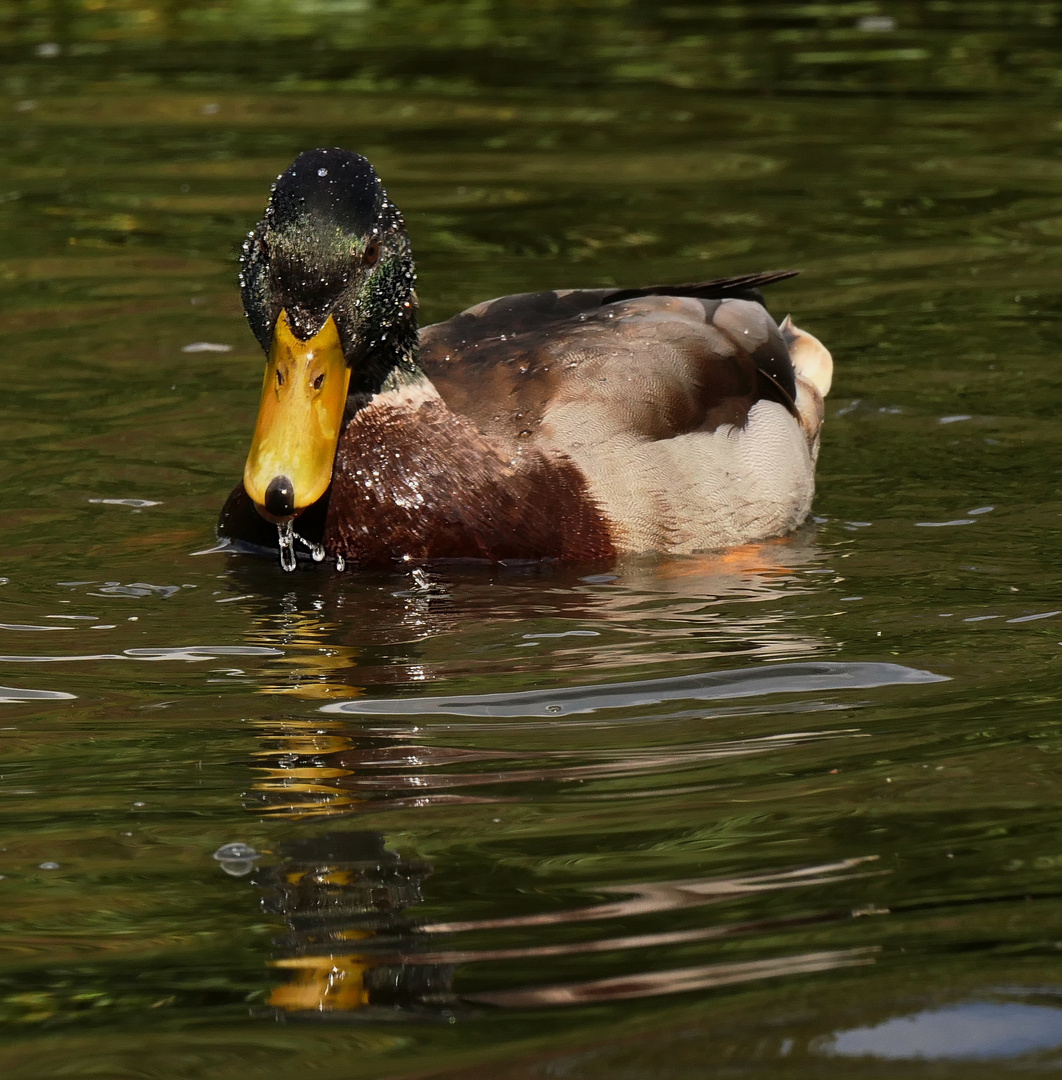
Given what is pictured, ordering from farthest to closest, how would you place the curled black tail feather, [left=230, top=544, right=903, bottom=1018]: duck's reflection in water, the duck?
the curled black tail feather
the duck
[left=230, top=544, right=903, bottom=1018]: duck's reflection in water

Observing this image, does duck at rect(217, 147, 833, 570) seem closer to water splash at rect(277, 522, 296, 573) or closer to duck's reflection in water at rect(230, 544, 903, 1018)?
water splash at rect(277, 522, 296, 573)

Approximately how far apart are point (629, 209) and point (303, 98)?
363 cm

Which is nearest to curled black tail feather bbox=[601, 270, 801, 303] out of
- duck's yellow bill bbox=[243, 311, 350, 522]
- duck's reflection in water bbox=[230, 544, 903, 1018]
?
duck's reflection in water bbox=[230, 544, 903, 1018]

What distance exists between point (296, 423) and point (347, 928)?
9.59 feet

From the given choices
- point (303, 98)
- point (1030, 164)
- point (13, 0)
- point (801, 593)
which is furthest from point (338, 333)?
point (13, 0)

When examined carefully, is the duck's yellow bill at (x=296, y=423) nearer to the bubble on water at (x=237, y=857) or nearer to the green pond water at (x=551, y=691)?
the green pond water at (x=551, y=691)

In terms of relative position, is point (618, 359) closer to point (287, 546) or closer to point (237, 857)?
point (287, 546)

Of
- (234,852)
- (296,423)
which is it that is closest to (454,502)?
(296,423)

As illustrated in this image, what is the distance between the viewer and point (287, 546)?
7.00 meters

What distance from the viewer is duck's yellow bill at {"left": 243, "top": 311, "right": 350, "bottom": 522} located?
641cm

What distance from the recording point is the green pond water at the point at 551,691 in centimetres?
344

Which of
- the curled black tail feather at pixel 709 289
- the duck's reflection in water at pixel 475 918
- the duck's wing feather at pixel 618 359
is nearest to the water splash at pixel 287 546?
the duck's wing feather at pixel 618 359

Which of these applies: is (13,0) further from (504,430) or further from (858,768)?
(858,768)

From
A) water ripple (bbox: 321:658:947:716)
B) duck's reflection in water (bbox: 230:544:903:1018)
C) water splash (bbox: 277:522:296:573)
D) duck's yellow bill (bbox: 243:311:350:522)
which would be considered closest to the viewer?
duck's reflection in water (bbox: 230:544:903:1018)
